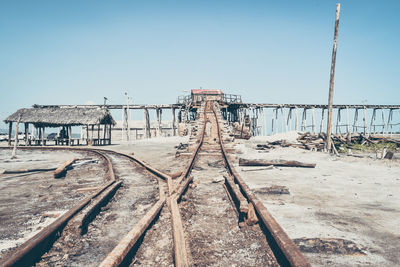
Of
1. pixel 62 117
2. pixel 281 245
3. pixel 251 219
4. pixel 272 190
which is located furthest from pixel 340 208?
pixel 62 117

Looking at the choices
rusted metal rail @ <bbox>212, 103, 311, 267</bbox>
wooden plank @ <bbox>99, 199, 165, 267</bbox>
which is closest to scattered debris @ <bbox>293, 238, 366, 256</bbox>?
rusted metal rail @ <bbox>212, 103, 311, 267</bbox>

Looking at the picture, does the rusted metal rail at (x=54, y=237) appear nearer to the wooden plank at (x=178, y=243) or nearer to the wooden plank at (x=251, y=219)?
the wooden plank at (x=178, y=243)

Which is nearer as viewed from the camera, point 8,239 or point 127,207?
point 8,239

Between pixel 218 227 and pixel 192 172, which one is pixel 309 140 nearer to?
pixel 192 172

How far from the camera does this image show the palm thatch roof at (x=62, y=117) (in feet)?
76.7

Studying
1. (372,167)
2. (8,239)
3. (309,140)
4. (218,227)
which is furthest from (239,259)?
(309,140)

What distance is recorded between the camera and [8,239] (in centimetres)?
300

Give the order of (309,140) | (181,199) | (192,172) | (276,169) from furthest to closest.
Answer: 1. (309,140)
2. (276,169)
3. (192,172)
4. (181,199)

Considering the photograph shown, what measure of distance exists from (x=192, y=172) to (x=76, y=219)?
3959 mm

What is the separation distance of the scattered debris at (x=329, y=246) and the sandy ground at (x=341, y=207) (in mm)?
46

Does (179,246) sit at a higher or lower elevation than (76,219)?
higher

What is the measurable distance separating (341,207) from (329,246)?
67.2 inches

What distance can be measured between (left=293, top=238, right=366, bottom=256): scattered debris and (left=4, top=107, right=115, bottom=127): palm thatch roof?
75.3ft

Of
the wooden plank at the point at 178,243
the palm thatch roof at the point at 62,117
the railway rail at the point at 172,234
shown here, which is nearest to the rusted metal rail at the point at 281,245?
the railway rail at the point at 172,234
